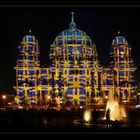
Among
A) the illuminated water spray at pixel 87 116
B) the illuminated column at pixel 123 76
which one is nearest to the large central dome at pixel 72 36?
the illuminated column at pixel 123 76

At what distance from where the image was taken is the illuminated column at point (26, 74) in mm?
15188

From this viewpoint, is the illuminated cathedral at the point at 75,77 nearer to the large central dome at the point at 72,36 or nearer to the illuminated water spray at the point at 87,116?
the large central dome at the point at 72,36

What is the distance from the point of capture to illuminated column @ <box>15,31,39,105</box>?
15188 mm

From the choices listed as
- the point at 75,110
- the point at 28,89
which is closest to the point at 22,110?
the point at 28,89

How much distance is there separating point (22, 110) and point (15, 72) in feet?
4.29

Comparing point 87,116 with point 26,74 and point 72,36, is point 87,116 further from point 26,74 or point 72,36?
point 72,36

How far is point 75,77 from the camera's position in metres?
22.2

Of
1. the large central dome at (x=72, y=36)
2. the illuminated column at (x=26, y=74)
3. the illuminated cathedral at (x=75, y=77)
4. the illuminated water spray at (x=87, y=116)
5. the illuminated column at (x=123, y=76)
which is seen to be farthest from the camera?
the illuminated column at (x=123, y=76)

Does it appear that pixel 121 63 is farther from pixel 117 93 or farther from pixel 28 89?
pixel 28 89

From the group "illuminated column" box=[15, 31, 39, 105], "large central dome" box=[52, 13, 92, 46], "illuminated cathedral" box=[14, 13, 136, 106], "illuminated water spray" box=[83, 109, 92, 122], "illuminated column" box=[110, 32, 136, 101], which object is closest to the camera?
"illuminated water spray" box=[83, 109, 92, 122]

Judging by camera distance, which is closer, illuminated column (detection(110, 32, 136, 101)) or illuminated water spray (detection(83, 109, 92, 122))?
illuminated water spray (detection(83, 109, 92, 122))

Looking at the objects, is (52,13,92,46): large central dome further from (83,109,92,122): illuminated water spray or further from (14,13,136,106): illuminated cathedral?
(83,109,92,122): illuminated water spray

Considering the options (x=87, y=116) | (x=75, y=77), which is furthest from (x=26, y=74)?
(x=87, y=116)

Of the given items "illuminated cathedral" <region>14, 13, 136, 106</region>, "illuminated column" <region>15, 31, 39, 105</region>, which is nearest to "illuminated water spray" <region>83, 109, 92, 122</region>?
"illuminated cathedral" <region>14, 13, 136, 106</region>
